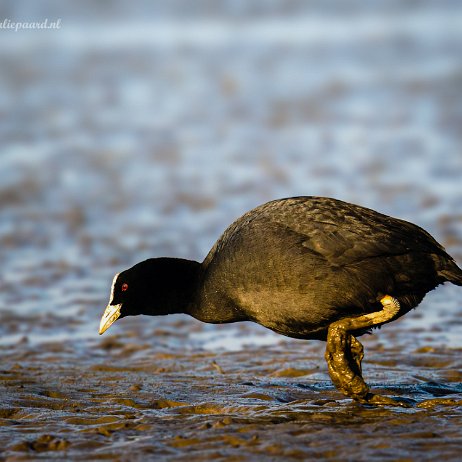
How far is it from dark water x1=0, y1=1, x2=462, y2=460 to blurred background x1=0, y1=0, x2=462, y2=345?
44 millimetres

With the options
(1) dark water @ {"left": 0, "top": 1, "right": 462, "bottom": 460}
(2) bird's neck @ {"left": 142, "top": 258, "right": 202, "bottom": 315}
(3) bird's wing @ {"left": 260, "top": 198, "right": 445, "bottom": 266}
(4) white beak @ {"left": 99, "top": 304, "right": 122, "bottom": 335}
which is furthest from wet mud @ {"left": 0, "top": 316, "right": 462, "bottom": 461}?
(3) bird's wing @ {"left": 260, "top": 198, "right": 445, "bottom": 266}

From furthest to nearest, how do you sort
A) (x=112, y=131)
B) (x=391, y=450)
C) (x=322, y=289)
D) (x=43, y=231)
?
(x=112, y=131) → (x=43, y=231) → (x=322, y=289) → (x=391, y=450)

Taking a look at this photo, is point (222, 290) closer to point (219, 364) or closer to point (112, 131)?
point (219, 364)

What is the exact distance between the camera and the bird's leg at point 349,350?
6348 millimetres

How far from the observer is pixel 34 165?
14.2 meters

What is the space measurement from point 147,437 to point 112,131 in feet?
35.9

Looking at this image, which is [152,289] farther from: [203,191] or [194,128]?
[194,128]

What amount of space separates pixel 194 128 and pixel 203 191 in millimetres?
3429

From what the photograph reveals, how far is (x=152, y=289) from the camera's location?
277 inches

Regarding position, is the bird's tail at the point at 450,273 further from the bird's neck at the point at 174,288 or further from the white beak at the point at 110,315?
the white beak at the point at 110,315

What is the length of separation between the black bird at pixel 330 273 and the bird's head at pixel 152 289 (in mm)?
356

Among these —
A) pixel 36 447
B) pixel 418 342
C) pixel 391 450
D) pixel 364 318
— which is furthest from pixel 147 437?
pixel 418 342
